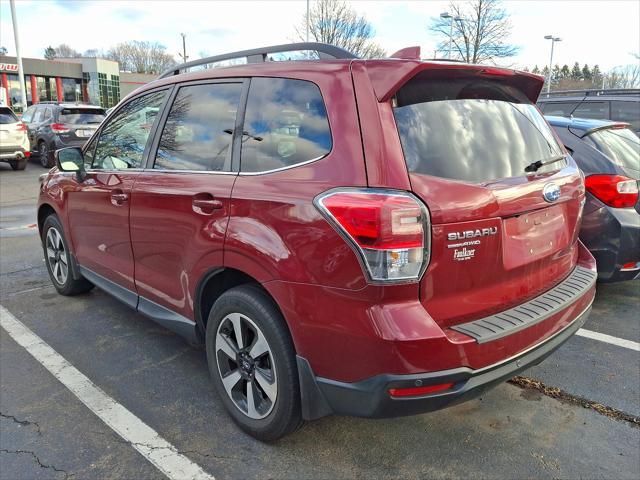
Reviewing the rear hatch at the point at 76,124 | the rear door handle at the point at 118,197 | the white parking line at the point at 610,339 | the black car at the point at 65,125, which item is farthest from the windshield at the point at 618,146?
the rear hatch at the point at 76,124

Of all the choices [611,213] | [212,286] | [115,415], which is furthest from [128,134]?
[611,213]

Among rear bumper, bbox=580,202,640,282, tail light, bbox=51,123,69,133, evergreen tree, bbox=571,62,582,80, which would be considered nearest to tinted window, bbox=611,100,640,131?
rear bumper, bbox=580,202,640,282

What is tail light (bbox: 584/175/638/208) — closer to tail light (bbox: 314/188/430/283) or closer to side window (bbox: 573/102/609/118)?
tail light (bbox: 314/188/430/283)

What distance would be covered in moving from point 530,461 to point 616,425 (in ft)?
2.22

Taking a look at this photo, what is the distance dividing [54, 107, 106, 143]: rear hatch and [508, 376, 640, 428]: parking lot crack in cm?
1410

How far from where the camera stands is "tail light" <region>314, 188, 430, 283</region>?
1.99 m

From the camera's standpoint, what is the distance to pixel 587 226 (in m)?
4.11

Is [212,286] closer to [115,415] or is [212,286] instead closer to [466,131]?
[115,415]

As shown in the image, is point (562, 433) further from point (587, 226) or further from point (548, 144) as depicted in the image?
point (587, 226)

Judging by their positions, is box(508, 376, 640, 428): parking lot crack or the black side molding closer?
box(508, 376, 640, 428): parking lot crack

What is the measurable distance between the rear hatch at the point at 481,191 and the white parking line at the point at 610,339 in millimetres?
1519

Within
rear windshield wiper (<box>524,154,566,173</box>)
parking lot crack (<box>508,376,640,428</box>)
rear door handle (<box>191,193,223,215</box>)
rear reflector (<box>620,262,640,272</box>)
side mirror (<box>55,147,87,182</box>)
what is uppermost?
rear windshield wiper (<box>524,154,566,173</box>)

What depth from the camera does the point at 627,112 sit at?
7.69 metres

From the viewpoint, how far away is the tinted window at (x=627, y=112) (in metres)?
7.60
